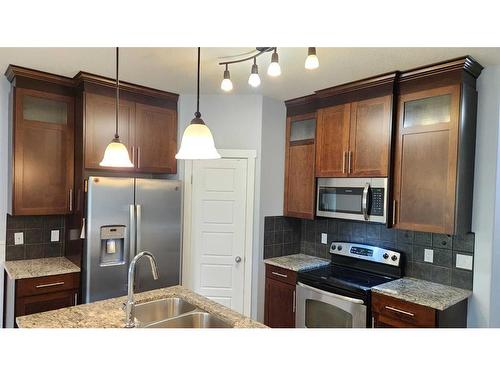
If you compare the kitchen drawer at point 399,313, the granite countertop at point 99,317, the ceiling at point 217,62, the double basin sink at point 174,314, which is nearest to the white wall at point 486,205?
the ceiling at point 217,62

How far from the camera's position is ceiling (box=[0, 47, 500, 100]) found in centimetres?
201

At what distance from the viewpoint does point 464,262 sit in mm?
2234

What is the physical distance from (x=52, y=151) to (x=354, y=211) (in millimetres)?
2508

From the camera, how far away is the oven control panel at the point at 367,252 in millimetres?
2609

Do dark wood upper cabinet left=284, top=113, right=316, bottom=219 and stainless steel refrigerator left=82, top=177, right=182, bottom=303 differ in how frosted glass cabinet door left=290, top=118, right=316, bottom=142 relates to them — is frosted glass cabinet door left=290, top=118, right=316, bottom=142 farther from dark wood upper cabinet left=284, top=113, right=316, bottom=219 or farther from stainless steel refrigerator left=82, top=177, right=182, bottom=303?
stainless steel refrigerator left=82, top=177, right=182, bottom=303

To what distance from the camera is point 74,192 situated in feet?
8.64

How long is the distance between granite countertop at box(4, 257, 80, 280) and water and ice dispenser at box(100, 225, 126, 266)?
8.8 inches

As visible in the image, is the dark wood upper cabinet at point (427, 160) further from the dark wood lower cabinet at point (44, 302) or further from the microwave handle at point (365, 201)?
the dark wood lower cabinet at point (44, 302)

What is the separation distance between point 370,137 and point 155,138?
1.86 m

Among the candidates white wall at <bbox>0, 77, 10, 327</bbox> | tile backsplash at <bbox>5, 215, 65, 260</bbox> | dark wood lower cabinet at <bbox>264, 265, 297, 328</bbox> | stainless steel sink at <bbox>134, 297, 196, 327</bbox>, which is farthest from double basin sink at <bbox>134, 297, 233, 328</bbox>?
white wall at <bbox>0, 77, 10, 327</bbox>

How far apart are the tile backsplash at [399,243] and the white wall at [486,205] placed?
8cm
